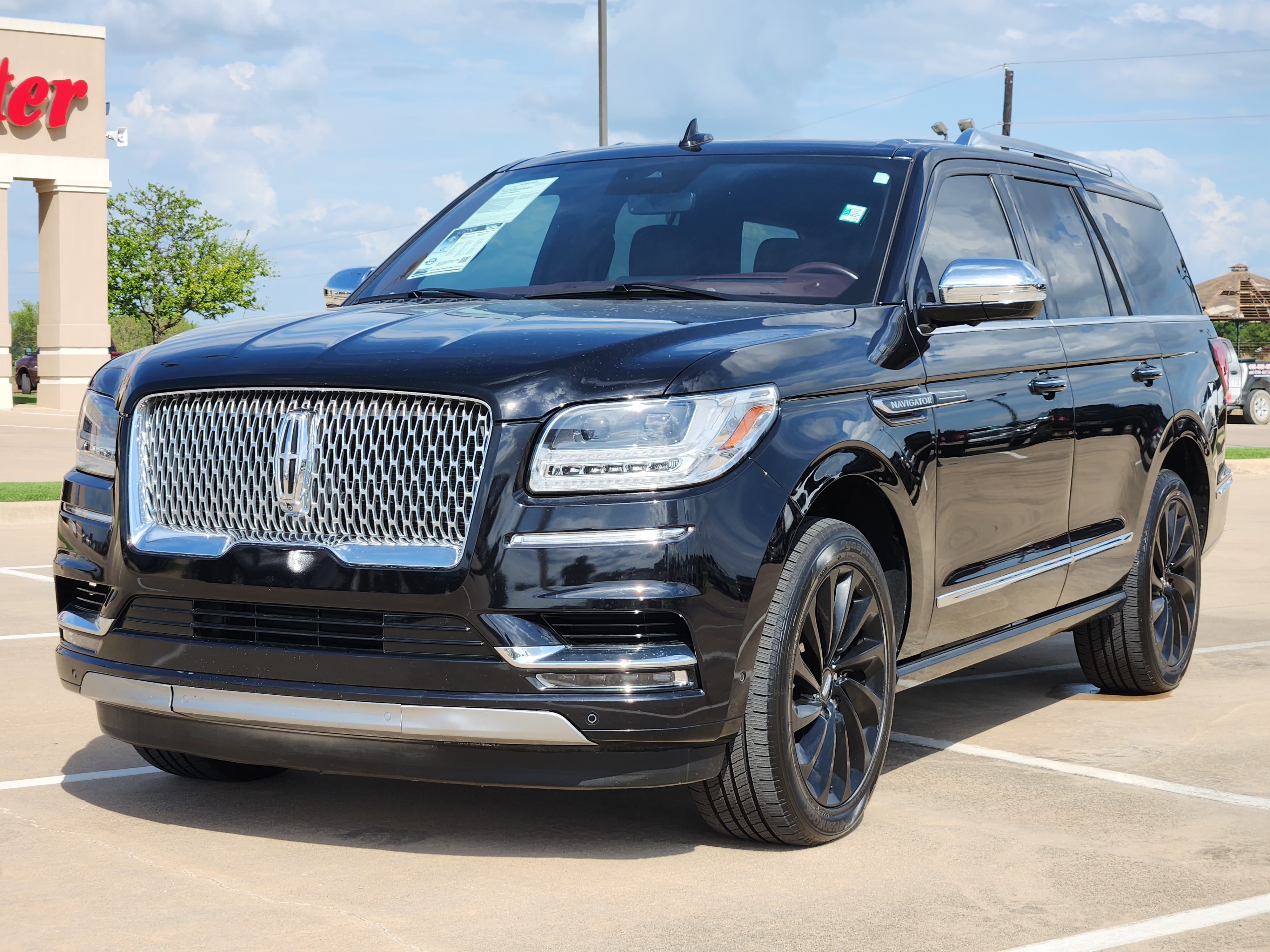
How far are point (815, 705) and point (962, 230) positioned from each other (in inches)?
78.5

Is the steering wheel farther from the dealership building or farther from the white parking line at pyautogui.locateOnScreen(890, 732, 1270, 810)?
the dealership building

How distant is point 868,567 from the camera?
15.0ft

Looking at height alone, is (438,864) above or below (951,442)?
below

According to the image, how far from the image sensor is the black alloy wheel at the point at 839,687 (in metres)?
4.39

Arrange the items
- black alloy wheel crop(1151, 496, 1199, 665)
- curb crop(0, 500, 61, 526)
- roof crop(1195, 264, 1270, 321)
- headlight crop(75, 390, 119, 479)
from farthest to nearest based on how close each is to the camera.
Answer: roof crop(1195, 264, 1270, 321), curb crop(0, 500, 61, 526), black alloy wheel crop(1151, 496, 1199, 665), headlight crop(75, 390, 119, 479)

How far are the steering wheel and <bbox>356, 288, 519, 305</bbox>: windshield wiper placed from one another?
0.89 m

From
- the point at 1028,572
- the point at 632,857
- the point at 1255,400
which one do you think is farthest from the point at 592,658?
the point at 1255,400

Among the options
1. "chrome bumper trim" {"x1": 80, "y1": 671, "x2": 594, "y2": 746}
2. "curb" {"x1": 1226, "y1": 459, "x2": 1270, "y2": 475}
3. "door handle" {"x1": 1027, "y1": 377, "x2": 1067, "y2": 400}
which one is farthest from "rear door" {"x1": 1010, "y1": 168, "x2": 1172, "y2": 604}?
"curb" {"x1": 1226, "y1": 459, "x2": 1270, "y2": 475}

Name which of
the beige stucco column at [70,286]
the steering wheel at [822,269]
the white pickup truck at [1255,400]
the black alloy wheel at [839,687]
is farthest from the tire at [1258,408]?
the black alloy wheel at [839,687]

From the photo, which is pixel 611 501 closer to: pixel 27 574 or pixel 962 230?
pixel 962 230

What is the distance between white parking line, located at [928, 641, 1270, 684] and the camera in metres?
7.36

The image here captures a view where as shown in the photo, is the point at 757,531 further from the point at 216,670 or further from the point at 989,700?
the point at 989,700

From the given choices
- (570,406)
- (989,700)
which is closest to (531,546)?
(570,406)

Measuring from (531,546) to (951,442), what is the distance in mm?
1685
